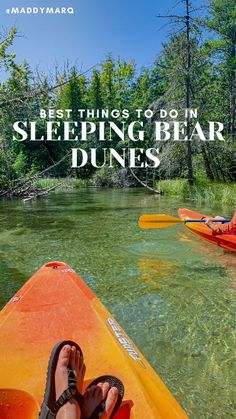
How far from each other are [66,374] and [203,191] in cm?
1322

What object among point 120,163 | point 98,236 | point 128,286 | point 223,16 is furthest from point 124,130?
point 128,286

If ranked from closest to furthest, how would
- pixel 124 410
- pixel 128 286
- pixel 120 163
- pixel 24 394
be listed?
pixel 124 410 → pixel 24 394 → pixel 128 286 → pixel 120 163

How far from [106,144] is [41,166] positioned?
6.75m

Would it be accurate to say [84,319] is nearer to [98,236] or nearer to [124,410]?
[124,410]

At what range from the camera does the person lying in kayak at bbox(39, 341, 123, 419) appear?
5.18 ft

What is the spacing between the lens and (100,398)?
1.68 metres

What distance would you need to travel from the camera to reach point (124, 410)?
1.68 meters

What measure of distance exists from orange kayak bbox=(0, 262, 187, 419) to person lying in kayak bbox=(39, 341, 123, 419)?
0.09 m

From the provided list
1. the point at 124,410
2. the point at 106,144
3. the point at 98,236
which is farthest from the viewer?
the point at 106,144

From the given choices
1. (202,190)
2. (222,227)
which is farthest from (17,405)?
(202,190)

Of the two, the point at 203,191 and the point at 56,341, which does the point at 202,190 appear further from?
the point at 56,341

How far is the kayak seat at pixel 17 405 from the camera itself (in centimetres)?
173

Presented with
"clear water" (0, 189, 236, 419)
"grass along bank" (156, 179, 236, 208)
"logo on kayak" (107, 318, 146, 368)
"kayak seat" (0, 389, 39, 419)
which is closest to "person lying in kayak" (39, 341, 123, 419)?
"kayak seat" (0, 389, 39, 419)

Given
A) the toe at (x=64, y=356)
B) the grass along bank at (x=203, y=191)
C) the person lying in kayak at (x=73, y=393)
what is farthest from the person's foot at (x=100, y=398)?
the grass along bank at (x=203, y=191)
